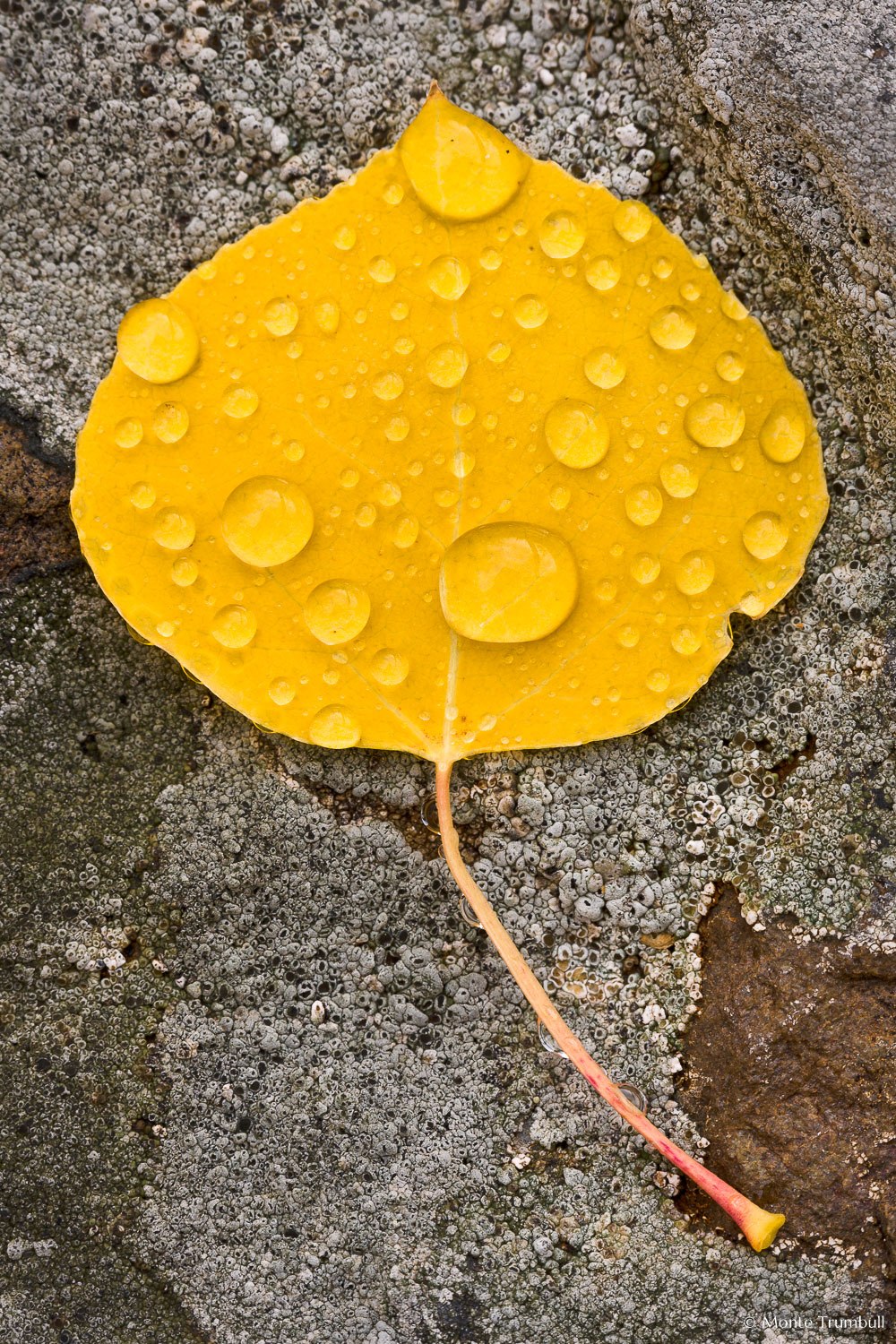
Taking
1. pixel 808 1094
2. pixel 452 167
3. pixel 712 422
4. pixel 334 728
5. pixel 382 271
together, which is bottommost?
pixel 808 1094

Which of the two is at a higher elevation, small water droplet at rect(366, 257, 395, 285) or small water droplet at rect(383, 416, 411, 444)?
small water droplet at rect(366, 257, 395, 285)

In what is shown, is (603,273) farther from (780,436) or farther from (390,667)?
(390,667)

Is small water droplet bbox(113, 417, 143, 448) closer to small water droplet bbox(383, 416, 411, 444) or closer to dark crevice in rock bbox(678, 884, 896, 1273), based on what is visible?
small water droplet bbox(383, 416, 411, 444)

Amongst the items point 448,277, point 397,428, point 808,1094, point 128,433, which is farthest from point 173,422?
point 808,1094

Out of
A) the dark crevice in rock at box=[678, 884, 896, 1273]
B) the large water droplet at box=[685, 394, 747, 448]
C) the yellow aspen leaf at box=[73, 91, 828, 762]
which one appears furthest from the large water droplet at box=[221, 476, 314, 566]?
the dark crevice in rock at box=[678, 884, 896, 1273]

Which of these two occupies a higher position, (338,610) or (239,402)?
(239,402)

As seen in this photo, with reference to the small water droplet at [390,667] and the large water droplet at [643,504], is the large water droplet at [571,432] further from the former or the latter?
the small water droplet at [390,667]
